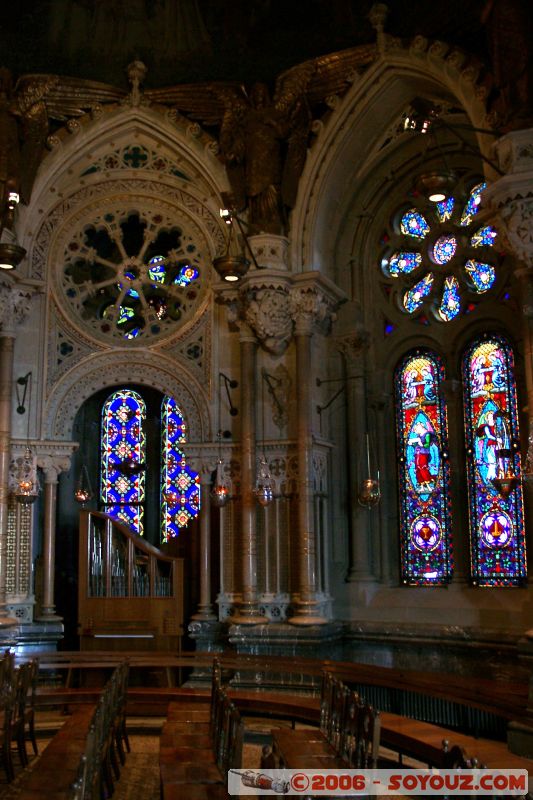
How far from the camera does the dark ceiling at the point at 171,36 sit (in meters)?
14.9

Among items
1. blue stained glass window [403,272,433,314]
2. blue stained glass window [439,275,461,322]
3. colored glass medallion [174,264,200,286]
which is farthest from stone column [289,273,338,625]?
colored glass medallion [174,264,200,286]

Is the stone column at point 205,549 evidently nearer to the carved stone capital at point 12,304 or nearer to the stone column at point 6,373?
the stone column at point 6,373

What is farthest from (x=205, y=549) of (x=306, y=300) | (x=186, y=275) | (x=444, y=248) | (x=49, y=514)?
(x=444, y=248)

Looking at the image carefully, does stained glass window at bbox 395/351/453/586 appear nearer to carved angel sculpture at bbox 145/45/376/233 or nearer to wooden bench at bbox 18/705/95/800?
carved angel sculpture at bbox 145/45/376/233

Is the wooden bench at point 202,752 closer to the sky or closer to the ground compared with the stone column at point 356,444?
closer to the ground

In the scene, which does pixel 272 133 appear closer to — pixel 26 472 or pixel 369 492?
→ pixel 369 492

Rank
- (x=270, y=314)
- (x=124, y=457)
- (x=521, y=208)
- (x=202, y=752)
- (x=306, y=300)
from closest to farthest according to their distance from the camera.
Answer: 1. (x=202, y=752)
2. (x=521, y=208)
3. (x=270, y=314)
4. (x=306, y=300)
5. (x=124, y=457)

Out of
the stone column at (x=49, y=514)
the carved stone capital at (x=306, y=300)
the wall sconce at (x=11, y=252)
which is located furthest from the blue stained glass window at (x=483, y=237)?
the stone column at (x=49, y=514)

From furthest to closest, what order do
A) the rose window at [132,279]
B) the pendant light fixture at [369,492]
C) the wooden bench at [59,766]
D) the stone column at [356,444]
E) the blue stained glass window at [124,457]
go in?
the blue stained glass window at [124,457] → the rose window at [132,279] → the stone column at [356,444] → the pendant light fixture at [369,492] → the wooden bench at [59,766]

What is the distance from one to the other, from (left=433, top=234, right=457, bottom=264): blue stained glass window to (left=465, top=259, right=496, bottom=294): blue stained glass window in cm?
40

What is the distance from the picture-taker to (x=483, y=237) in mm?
14922

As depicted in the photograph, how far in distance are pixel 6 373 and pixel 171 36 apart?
6307 mm

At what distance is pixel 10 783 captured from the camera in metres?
9.00

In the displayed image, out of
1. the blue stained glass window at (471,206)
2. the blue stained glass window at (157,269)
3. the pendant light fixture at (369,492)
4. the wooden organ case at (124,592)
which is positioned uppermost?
the blue stained glass window at (471,206)
